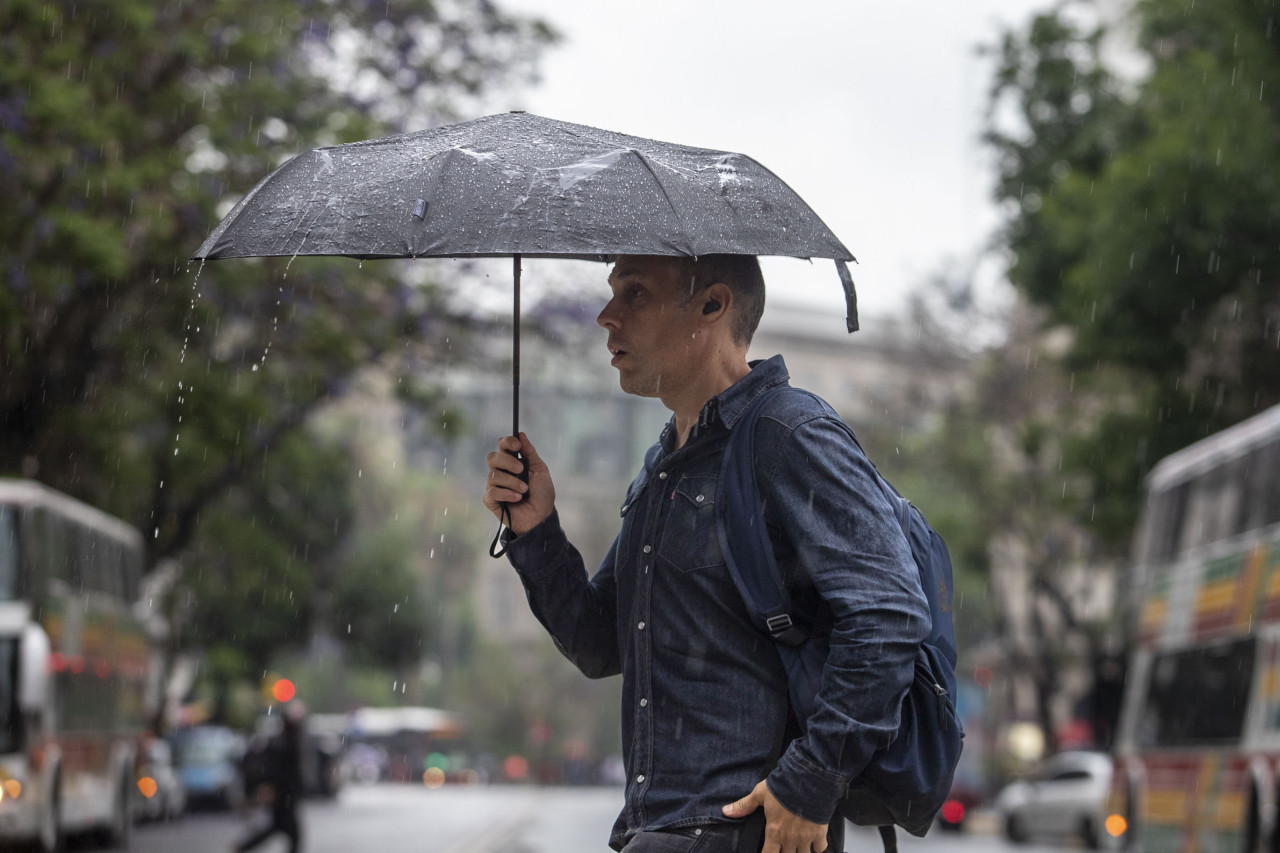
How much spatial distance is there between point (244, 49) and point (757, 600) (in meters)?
16.2

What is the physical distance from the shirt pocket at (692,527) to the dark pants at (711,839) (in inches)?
16.1

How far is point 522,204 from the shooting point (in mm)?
3570

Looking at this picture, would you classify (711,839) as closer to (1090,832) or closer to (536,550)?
(536,550)

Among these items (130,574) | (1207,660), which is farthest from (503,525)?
(130,574)

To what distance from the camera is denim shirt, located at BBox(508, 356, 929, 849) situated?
309 centimetres

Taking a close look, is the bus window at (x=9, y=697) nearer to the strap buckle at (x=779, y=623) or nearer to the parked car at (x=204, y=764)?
the strap buckle at (x=779, y=623)

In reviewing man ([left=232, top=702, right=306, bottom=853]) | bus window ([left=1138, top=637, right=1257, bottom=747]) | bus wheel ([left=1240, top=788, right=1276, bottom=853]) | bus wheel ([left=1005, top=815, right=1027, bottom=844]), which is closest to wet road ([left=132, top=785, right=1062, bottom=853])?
bus wheel ([left=1005, top=815, right=1027, bottom=844])

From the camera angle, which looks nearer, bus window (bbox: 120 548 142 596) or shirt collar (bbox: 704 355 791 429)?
shirt collar (bbox: 704 355 791 429)

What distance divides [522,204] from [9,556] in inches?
621

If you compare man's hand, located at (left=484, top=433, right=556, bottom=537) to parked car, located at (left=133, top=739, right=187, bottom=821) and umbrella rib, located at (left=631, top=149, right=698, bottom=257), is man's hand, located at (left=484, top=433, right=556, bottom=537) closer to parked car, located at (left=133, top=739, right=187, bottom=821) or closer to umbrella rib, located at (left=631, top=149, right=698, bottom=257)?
umbrella rib, located at (left=631, top=149, right=698, bottom=257)

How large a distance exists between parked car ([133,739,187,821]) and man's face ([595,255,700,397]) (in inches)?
1022

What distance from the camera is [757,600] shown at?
3.23 m

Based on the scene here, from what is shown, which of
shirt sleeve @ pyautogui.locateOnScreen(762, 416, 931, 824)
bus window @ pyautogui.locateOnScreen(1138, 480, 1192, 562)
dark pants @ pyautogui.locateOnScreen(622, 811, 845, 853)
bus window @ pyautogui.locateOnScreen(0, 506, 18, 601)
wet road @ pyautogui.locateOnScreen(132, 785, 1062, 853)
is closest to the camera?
shirt sleeve @ pyautogui.locateOnScreen(762, 416, 931, 824)

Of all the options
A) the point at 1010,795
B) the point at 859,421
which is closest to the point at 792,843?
the point at 1010,795
